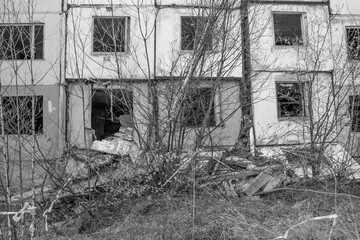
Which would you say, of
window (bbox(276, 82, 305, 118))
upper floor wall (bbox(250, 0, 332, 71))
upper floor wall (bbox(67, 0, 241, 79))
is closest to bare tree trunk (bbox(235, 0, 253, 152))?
upper floor wall (bbox(67, 0, 241, 79))

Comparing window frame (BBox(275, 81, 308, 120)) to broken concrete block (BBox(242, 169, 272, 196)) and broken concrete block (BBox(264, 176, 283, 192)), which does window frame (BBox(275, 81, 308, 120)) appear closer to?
broken concrete block (BBox(264, 176, 283, 192))

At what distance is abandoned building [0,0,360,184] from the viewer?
344 inches

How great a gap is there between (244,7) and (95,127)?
7.32 meters

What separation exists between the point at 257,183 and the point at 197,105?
7.14 ft

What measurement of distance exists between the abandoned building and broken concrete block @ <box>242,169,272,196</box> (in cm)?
143

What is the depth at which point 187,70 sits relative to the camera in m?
8.59

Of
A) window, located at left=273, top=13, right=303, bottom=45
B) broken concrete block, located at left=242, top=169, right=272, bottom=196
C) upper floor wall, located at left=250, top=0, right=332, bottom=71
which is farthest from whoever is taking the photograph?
window, located at left=273, top=13, right=303, bottom=45

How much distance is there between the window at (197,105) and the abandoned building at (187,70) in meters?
0.03

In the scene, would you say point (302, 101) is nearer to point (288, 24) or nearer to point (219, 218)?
point (288, 24)

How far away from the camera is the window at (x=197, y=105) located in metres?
8.48

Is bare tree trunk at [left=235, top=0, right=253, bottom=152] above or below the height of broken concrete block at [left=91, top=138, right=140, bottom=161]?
above

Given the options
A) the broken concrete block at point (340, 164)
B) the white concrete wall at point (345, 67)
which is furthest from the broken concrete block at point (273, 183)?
the white concrete wall at point (345, 67)

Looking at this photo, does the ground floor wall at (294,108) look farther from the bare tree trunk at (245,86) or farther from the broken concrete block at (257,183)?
the broken concrete block at (257,183)

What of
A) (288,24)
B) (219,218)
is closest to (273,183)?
(219,218)
